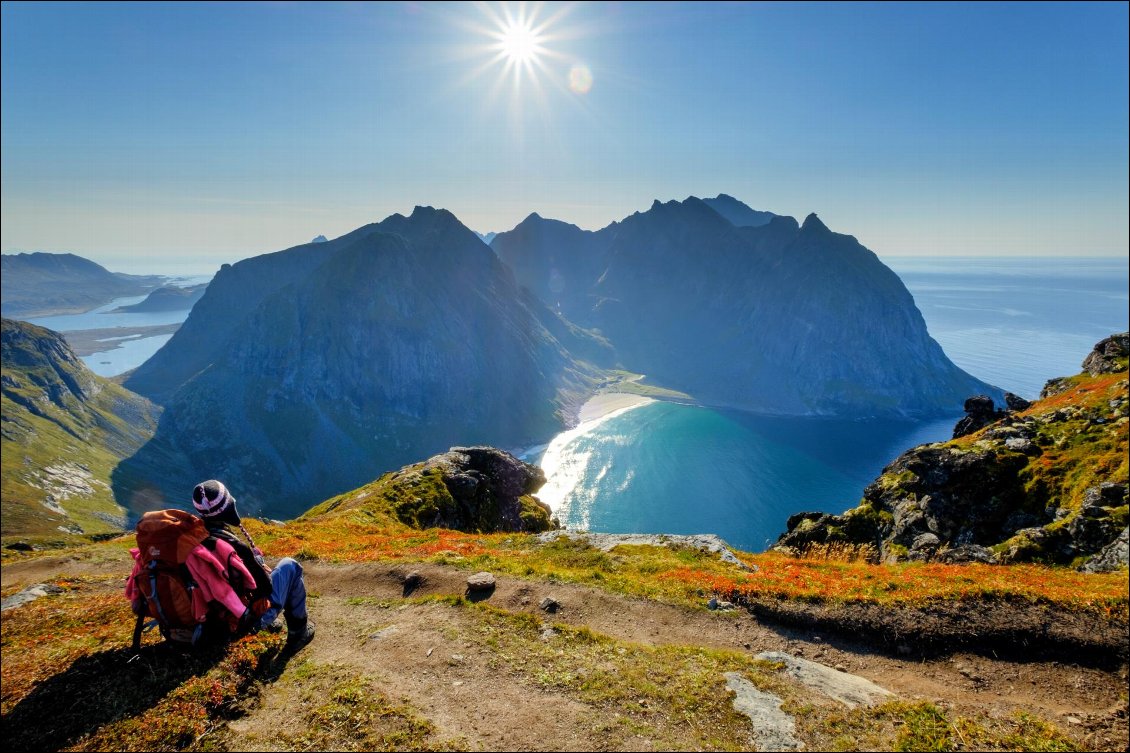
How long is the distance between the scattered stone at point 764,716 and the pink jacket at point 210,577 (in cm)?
1220

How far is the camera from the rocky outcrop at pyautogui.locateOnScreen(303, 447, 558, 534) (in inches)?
2014

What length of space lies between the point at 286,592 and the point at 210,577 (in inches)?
97.8

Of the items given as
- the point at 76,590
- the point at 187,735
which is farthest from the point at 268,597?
Answer: the point at 76,590

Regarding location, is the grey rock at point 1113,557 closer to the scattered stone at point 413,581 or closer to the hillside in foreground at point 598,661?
the hillside in foreground at point 598,661

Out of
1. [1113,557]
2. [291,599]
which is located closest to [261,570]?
[291,599]

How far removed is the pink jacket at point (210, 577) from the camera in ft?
33.7

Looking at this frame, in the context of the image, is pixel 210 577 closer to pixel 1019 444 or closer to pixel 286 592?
pixel 286 592

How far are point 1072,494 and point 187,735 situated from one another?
47458 millimetres

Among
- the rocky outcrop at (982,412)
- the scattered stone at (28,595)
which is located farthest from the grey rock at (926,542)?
the scattered stone at (28,595)

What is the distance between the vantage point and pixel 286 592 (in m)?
12.6

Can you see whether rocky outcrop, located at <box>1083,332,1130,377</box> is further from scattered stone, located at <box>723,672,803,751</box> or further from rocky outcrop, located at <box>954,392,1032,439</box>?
scattered stone, located at <box>723,672,803,751</box>

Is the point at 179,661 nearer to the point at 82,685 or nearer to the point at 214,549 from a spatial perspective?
the point at 82,685

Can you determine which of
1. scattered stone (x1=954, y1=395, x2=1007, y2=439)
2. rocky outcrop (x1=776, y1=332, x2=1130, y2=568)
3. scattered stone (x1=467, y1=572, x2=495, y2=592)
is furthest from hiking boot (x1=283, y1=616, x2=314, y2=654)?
scattered stone (x1=954, y1=395, x2=1007, y2=439)

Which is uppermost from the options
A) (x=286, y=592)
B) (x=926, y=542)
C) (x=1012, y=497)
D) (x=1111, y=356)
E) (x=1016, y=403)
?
(x=1111, y=356)
